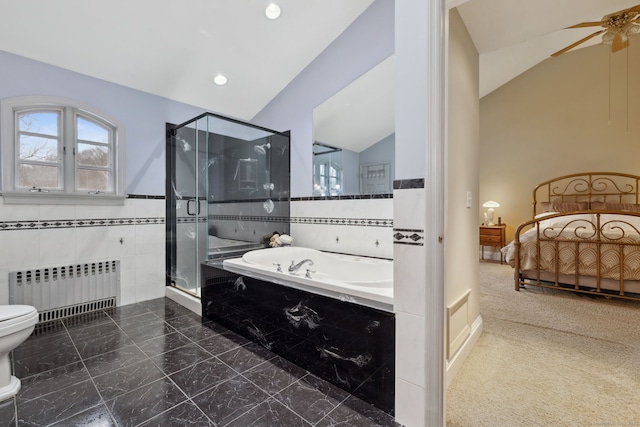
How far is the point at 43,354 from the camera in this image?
1.97m

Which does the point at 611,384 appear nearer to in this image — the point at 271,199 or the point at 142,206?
the point at 271,199

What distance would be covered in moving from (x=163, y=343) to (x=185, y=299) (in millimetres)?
794

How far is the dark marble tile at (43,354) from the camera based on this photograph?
179cm

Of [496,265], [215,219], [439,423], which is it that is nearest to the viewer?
[439,423]

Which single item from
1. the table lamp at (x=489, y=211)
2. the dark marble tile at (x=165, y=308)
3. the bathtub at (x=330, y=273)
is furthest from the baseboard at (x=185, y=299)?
the table lamp at (x=489, y=211)

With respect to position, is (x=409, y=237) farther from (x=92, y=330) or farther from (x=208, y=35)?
(x=92, y=330)

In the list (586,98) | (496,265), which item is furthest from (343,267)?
(586,98)

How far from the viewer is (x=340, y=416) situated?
4.51ft

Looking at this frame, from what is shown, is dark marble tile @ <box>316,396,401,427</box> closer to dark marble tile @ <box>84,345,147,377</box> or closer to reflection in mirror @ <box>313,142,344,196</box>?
dark marble tile @ <box>84,345,147,377</box>

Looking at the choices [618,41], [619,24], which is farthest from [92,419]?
[618,41]

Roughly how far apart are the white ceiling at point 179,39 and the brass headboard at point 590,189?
419 cm

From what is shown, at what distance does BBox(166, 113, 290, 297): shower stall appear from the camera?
2805 mm

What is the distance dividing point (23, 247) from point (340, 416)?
2884mm

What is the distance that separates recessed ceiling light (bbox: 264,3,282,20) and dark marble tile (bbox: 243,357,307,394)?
2.76m
